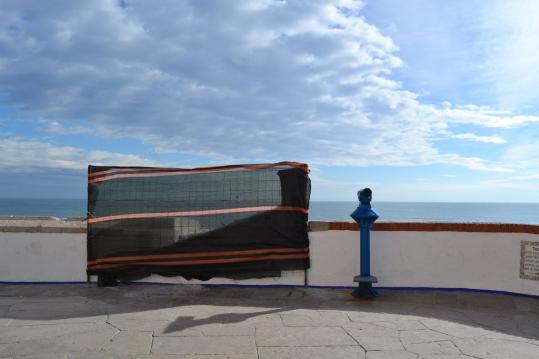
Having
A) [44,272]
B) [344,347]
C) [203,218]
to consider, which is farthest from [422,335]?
[44,272]

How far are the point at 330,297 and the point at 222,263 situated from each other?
183 cm

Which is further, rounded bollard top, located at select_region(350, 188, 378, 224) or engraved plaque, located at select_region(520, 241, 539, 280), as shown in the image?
rounded bollard top, located at select_region(350, 188, 378, 224)

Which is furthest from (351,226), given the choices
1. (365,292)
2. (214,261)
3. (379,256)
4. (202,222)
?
(202,222)

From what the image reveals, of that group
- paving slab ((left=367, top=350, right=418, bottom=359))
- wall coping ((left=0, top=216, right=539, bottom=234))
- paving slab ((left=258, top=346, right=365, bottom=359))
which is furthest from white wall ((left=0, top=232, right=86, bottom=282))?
paving slab ((left=367, top=350, right=418, bottom=359))

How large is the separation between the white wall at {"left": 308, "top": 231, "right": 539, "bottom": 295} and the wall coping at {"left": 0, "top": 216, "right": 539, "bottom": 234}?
0.08 meters

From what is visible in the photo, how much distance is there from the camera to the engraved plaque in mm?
6848

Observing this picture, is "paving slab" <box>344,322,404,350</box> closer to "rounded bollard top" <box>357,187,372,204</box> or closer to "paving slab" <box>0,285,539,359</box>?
"paving slab" <box>0,285,539,359</box>

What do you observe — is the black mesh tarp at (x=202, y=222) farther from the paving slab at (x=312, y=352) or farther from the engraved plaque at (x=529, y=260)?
the engraved plaque at (x=529, y=260)

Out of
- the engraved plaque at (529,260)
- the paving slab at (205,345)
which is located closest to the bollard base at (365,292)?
the engraved plaque at (529,260)

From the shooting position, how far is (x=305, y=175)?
773cm

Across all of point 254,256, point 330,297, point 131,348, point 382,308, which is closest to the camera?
point 131,348

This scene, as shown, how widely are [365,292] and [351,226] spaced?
1079mm

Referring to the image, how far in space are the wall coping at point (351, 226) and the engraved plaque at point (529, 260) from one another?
0.68 ft

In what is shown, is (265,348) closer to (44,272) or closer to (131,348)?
(131,348)
